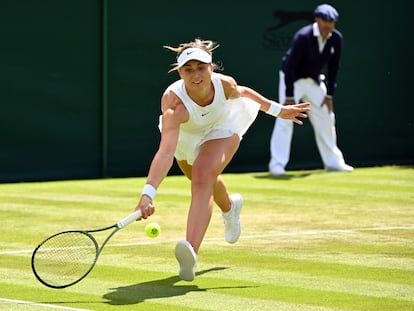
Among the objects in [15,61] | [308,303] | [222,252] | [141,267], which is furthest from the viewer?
[15,61]

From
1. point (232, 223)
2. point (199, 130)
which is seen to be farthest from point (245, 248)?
point (199, 130)

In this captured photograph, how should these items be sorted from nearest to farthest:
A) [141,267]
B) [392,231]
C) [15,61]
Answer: [141,267], [392,231], [15,61]

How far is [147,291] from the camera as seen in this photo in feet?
26.9

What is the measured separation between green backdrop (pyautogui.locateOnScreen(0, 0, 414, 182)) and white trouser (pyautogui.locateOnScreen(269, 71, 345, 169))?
0.88 meters

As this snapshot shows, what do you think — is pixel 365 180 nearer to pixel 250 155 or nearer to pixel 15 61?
pixel 250 155

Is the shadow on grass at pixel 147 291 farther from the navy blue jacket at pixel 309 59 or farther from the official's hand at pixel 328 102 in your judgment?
the official's hand at pixel 328 102

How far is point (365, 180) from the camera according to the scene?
16.3 meters

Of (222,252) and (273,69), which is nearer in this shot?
(222,252)

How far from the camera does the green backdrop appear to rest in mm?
16016

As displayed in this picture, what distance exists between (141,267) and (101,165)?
7.62 metres

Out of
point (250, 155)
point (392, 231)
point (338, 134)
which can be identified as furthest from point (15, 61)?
point (392, 231)

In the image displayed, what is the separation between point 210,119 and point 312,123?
331 inches

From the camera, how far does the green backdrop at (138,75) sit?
1602 centimetres

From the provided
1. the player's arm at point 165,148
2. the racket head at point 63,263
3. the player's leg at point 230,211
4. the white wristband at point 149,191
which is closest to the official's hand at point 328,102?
the player's leg at point 230,211
